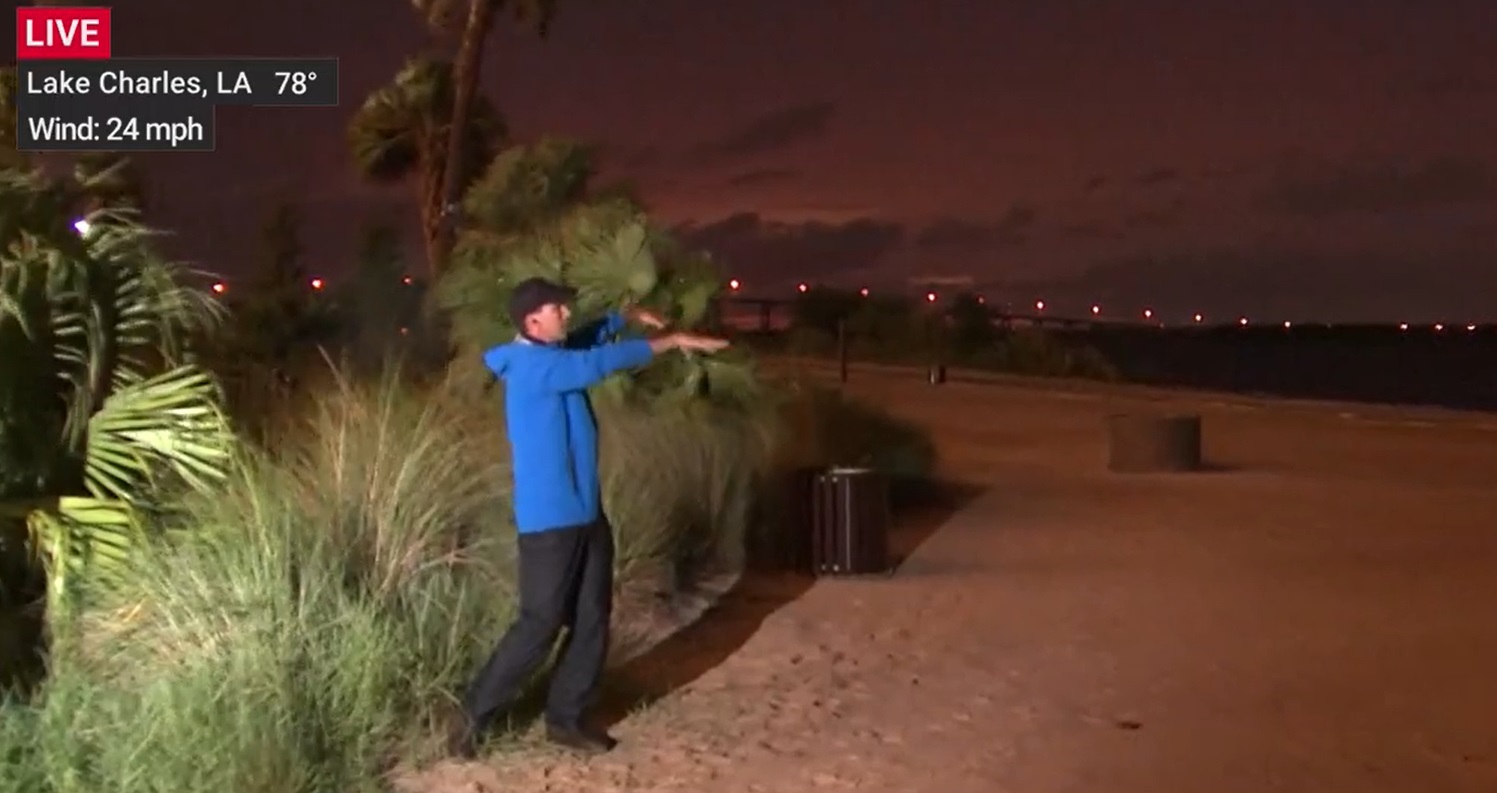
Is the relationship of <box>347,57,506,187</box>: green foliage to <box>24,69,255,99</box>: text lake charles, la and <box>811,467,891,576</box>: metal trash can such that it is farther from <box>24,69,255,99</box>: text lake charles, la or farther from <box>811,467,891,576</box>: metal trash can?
<box>811,467,891,576</box>: metal trash can

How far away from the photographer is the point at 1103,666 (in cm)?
986

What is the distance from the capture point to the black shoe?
314 inches

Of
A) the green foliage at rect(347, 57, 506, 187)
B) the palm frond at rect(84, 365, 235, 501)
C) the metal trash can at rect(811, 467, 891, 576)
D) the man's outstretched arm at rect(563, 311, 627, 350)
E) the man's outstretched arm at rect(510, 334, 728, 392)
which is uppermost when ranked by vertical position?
the green foliage at rect(347, 57, 506, 187)

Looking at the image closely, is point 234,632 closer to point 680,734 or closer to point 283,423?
point 680,734

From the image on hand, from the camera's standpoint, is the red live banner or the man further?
the red live banner

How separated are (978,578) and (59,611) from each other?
614cm

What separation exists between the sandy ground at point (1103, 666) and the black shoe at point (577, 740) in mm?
58

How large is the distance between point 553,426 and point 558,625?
712 mm

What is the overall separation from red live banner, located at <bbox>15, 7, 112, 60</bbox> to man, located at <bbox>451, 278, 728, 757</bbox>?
261 inches

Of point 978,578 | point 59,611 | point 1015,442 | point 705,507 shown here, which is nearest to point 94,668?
point 59,611

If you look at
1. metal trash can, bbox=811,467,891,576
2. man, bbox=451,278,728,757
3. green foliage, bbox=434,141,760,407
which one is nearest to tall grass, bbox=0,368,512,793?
man, bbox=451,278,728,757

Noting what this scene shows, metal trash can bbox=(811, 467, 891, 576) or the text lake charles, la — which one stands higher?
the text lake charles, la

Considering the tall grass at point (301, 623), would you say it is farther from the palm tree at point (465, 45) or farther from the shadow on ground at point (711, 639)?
the palm tree at point (465, 45)

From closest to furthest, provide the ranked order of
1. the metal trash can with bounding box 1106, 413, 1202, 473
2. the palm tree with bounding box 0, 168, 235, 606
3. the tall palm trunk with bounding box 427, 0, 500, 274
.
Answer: the palm tree with bounding box 0, 168, 235, 606
the metal trash can with bounding box 1106, 413, 1202, 473
the tall palm trunk with bounding box 427, 0, 500, 274
